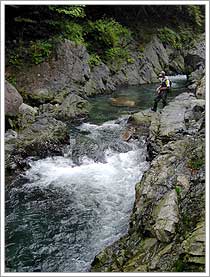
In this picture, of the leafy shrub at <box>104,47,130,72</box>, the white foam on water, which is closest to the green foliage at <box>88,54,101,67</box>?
the leafy shrub at <box>104,47,130,72</box>

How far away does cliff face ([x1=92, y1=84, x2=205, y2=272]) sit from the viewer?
577 cm

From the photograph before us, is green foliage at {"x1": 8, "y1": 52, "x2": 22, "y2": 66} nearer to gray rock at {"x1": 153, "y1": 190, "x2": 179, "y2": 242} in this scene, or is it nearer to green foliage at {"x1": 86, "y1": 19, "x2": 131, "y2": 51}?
green foliage at {"x1": 86, "y1": 19, "x2": 131, "y2": 51}

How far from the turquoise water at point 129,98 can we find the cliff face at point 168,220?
7.30 m

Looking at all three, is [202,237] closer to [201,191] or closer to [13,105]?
[201,191]

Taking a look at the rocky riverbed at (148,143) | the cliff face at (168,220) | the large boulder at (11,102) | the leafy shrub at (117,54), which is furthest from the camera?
the leafy shrub at (117,54)

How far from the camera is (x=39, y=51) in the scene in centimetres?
1719

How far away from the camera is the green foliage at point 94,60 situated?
20366mm

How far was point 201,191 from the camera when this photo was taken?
685 centimetres

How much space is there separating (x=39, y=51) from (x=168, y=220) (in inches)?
501

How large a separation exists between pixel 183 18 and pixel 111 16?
8.36 m

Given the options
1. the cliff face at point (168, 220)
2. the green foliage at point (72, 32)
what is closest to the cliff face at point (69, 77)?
the green foliage at point (72, 32)

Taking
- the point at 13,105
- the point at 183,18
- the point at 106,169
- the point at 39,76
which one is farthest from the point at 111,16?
the point at 106,169

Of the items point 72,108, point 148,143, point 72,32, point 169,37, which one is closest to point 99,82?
point 72,32

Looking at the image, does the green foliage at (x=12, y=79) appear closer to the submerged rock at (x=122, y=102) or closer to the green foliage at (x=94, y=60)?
the submerged rock at (x=122, y=102)
